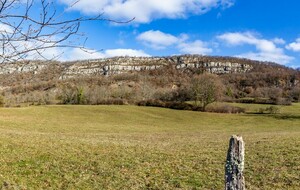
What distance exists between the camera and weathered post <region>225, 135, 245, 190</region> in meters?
4.05

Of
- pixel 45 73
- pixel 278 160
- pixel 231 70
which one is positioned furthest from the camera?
pixel 231 70

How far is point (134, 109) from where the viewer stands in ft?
223

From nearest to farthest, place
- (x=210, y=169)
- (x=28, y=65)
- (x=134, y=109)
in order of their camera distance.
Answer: (x=28, y=65) < (x=210, y=169) < (x=134, y=109)

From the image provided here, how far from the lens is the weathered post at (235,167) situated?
159 inches

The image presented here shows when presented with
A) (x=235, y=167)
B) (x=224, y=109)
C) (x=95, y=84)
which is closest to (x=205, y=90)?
(x=224, y=109)

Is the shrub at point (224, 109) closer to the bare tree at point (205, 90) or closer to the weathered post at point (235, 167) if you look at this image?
the bare tree at point (205, 90)

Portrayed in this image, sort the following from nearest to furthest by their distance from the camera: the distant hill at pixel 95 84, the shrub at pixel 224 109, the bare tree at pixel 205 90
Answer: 1. the distant hill at pixel 95 84
2. the shrub at pixel 224 109
3. the bare tree at pixel 205 90

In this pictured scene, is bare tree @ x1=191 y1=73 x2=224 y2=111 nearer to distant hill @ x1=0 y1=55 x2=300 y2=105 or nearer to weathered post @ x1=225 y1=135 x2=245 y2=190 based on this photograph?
distant hill @ x1=0 y1=55 x2=300 y2=105

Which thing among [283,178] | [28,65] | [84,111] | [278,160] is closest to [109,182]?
[283,178]

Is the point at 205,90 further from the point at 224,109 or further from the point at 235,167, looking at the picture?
the point at 235,167

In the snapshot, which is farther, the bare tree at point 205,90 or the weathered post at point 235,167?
the bare tree at point 205,90

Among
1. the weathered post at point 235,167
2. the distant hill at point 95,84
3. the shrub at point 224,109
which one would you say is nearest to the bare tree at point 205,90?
the shrub at point 224,109

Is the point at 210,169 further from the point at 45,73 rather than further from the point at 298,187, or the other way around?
the point at 45,73

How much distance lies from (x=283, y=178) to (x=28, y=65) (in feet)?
33.4
